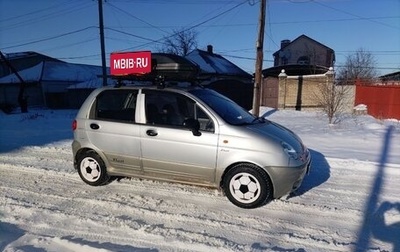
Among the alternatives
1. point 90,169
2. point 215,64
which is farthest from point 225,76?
point 90,169

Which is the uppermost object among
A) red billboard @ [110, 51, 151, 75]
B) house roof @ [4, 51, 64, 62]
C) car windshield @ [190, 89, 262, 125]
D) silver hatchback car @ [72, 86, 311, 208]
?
house roof @ [4, 51, 64, 62]

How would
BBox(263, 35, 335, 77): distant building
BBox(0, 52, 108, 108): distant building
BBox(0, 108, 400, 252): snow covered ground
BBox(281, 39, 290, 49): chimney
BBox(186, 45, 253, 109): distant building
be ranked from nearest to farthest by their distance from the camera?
BBox(0, 108, 400, 252): snow covered ground → BBox(186, 45, 253, 109): distant building → BBox(0, 52, 108, 108): distant building → BBox(263, 35, 335, 77): distant building → BBox(281, 39, 290, 49): chimney

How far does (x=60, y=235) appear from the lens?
12.9 ft

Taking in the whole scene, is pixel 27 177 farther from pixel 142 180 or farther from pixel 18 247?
pixel 18 247

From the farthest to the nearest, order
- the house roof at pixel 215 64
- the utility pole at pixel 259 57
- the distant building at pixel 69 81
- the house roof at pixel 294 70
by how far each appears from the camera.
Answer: the house roof at pixel 215 64
the distant building at pixel 69 81
the house roof at pixel 294 70
the utility pole at pixel 259 57

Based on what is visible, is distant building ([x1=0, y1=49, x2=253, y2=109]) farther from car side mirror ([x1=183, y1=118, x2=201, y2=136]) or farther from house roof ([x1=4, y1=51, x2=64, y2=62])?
car side mirror ([x1=183, y1=118, x2=201, y2=136])

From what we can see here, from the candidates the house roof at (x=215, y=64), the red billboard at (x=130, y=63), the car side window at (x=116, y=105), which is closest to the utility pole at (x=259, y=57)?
the red billboard at (x=130, y=63)

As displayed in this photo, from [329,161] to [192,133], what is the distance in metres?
3.58

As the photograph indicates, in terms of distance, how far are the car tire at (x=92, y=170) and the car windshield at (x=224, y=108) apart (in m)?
1.90

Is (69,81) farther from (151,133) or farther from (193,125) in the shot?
(193,125)

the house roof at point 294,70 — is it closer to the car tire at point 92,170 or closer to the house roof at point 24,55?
the car tire at point 92,170

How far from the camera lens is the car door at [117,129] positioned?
5469 mm

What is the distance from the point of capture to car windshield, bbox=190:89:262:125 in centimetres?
517

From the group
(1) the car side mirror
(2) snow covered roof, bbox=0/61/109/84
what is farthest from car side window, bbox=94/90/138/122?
(2) snow covered roof, bbox=0/61/109/84
